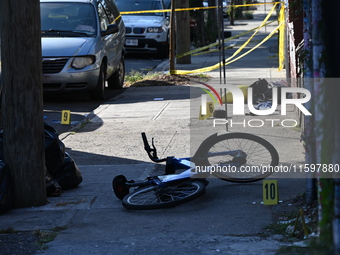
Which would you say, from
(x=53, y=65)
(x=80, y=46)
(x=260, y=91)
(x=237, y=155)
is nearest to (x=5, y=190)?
(x=237, y=155)

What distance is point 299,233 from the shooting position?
17.2 ft

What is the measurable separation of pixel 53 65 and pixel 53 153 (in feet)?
19.9

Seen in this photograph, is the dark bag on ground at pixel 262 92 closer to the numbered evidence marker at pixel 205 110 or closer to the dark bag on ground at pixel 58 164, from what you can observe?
the numbered evidence marker at pixel 205 110

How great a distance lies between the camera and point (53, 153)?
23.7ft

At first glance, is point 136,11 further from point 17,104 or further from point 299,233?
point 299,233

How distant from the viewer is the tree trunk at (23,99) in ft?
20.8

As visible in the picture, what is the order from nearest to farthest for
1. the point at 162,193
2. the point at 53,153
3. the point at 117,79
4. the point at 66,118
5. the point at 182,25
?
the point at 162,193, the point at 53,153, the point at 66,118, the point at 117,79, the point at 182,25

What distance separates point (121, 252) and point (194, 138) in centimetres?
468

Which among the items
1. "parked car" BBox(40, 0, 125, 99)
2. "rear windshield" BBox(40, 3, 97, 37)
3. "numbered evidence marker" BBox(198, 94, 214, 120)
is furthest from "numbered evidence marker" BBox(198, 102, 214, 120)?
"rear windshield" BBox(40, 3, 97, 37)

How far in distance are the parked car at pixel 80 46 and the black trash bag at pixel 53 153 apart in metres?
5.88

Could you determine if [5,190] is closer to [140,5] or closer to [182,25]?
[182,25]

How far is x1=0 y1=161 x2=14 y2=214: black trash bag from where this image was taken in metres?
6.37

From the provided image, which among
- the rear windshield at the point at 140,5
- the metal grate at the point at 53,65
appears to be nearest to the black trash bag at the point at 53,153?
the metal grate at the point at 53,65

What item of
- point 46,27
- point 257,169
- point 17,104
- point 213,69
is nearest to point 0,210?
point 17,104
